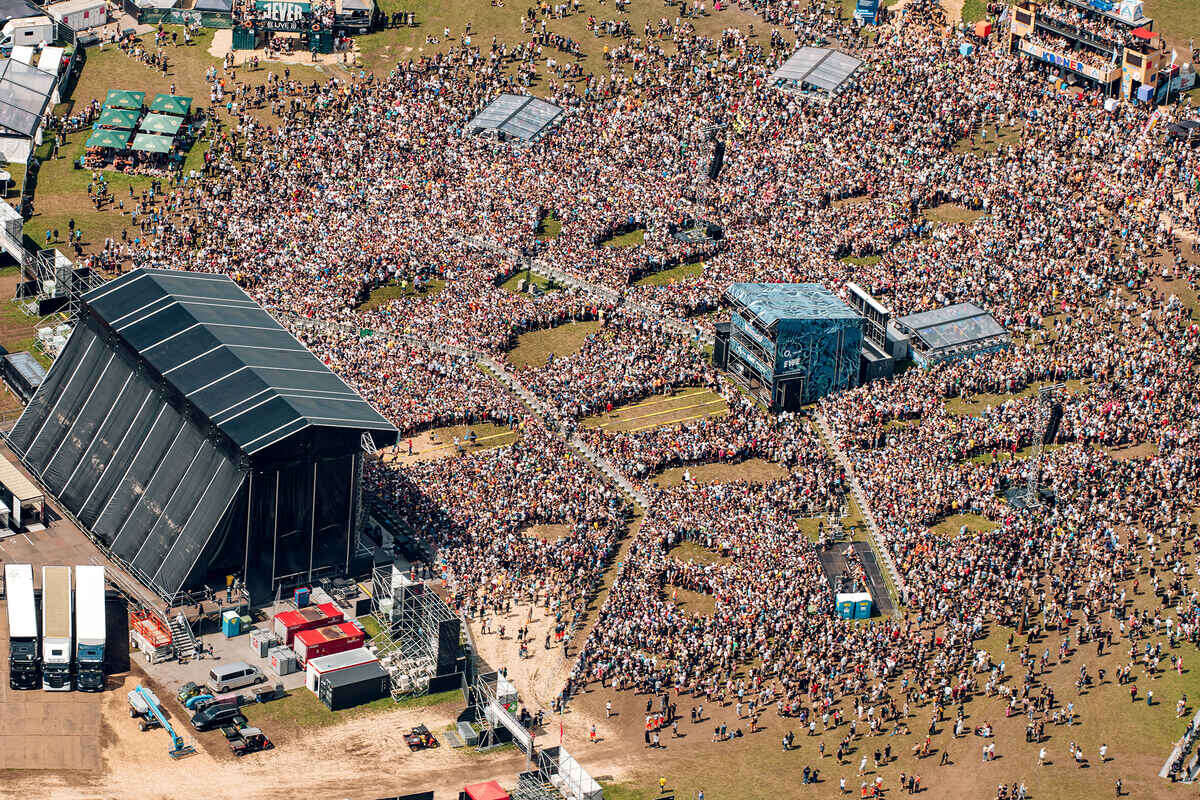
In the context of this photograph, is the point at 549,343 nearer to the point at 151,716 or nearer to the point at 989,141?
the point at 989,141

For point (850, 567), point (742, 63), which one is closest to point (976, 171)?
point (742, 63)

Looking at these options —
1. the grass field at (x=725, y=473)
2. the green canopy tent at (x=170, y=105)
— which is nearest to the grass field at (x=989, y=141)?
the grass field at (x=725, y=473)

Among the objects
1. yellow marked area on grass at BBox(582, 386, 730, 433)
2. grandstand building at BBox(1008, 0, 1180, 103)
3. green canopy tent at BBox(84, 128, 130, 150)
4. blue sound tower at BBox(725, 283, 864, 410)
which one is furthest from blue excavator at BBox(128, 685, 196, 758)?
grandstand building at BBox(1008, 0, 1180, 103)

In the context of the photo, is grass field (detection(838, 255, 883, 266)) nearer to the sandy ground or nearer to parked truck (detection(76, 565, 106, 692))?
the sandy ground

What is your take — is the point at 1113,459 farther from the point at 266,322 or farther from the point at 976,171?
the point at 266,322

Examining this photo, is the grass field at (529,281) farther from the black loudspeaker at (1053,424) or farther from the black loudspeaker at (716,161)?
the black loudspeaker at (1053,424)
